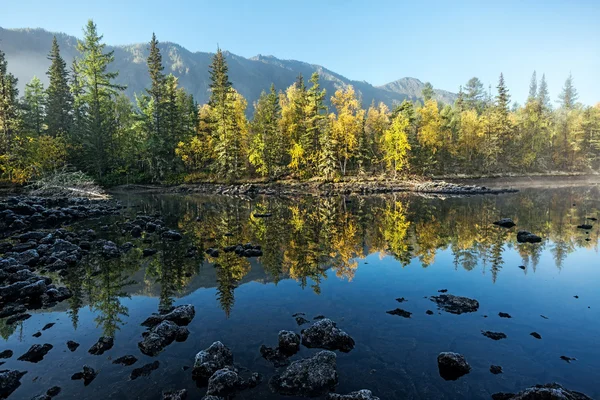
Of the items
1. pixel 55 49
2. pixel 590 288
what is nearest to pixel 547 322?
pixel 590 288

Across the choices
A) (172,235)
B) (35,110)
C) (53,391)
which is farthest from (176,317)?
(35,110)

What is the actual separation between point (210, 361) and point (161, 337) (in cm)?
229

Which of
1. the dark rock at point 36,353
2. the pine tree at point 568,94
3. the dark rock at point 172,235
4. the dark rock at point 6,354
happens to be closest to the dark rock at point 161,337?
the dark rock at point 36,353

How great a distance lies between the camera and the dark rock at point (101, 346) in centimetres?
855

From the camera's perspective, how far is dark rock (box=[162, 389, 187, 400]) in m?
6.51

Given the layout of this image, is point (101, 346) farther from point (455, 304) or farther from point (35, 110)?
point (35, 110)

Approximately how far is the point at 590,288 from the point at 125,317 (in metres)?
18.8

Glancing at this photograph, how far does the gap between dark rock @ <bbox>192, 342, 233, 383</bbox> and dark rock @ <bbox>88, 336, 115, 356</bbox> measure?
10.2 feet

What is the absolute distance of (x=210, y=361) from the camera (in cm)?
752

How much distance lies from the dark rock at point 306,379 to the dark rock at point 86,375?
4.31 metres

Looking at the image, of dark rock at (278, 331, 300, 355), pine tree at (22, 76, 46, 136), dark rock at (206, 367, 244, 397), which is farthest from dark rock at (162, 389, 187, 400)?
pine tree at (22, 76, 46, 136)

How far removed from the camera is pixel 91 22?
191 feet

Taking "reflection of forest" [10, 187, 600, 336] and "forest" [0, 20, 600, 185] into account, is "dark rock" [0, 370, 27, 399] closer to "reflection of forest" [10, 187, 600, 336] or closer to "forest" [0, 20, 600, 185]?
"reflection of forest" [10, 187, 600, 336]

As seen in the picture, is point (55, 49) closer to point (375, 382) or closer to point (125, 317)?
point (125, 317)
